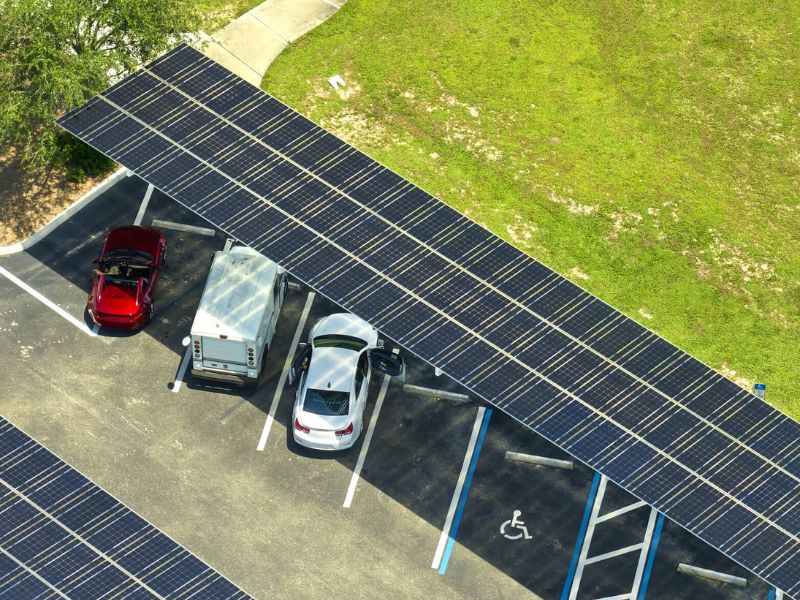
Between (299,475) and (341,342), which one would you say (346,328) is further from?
(299,475)

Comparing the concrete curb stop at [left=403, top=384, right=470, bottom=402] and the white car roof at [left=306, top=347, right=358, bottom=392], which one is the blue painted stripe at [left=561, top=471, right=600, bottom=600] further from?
the white car roof at [left=306, top=347, right=358, bottom=392]

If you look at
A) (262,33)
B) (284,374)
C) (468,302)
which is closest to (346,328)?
(284,374)

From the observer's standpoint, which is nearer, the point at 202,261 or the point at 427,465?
the point at 427,465

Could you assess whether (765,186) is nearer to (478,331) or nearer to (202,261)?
(478,331)

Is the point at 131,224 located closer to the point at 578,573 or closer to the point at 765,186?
the point at 578,573

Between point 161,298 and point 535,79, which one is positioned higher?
point 535,79

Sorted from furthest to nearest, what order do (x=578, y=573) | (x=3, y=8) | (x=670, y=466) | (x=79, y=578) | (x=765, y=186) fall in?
(x=765, y=186) < (x=3, y=8) < (x=578, y=573) < (x=670, y=466) < (x=79, y=578)

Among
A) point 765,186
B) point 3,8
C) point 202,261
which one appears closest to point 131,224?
point 202,261

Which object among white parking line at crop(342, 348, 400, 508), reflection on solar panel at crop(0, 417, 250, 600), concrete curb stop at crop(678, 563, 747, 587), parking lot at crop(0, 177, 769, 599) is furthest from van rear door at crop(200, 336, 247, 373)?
concrete curb stop at crop(678, 563, 747, 587)

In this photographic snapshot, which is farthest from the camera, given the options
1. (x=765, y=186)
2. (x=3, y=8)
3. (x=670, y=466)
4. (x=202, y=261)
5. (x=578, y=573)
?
(x=765, y=186)
